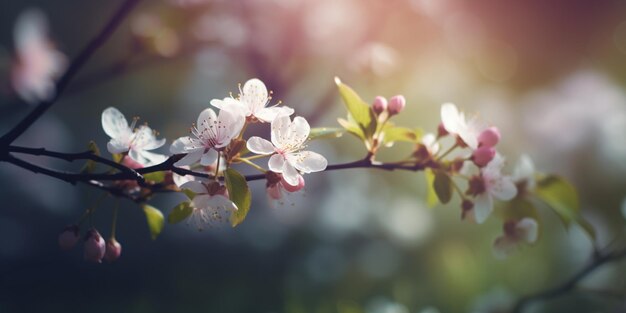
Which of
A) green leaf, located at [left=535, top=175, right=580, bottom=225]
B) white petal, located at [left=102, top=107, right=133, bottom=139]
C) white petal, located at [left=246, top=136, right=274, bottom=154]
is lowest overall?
white petal, located at [left=102, top=107, right=133, bottom=139]

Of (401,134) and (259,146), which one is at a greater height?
(401,134)

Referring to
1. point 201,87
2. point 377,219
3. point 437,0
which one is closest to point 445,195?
point 437,0

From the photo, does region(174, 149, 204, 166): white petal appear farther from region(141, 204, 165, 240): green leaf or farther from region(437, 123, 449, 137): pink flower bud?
region(437, 123, 449, 137): pink flower bud

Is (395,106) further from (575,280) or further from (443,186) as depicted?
(575,280)

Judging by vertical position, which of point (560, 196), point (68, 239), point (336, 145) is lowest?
point (68, 239)

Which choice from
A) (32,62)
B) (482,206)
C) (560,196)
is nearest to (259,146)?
(482,206)

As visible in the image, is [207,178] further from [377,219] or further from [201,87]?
[201,87]

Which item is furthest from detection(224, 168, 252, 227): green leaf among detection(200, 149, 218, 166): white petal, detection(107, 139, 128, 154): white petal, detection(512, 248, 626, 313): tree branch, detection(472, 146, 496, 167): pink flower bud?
detection(512, 248, 626, 313): tree branch
